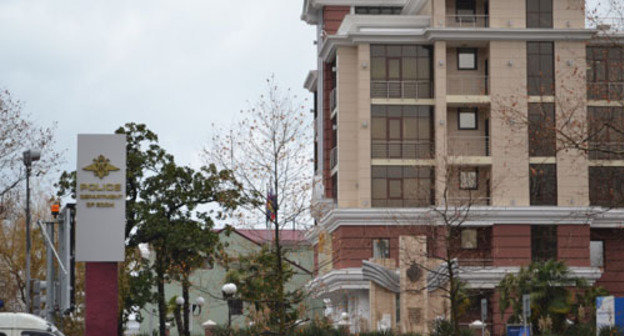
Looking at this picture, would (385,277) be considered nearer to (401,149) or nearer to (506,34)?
(401,149)

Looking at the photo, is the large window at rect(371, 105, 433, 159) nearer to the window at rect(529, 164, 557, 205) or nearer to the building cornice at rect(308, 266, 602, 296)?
the window at rect(529, 164, 557, 205)

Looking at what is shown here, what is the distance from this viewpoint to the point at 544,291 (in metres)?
46.5

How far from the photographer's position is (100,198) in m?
27.2

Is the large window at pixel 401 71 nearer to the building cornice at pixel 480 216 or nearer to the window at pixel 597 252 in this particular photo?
the building cornice at pixel 480 216

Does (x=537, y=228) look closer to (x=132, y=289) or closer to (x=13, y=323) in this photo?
(x=132, y=289)

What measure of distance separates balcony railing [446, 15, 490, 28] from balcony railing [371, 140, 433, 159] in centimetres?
662

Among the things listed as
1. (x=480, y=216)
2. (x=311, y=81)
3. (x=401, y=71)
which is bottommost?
(x=480, y=216)

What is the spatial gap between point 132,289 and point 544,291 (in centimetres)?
1707

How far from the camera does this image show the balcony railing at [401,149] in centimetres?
6397

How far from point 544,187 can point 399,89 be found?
367 inches

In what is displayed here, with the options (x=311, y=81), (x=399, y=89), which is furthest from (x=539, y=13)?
(x=311, y=81)

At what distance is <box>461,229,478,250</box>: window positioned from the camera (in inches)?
2525

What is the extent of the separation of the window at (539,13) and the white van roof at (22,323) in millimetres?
44101

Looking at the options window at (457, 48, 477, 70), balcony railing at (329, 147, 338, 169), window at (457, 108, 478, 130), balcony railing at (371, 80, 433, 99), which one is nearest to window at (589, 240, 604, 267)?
window at (457, 108, 478, 130)
